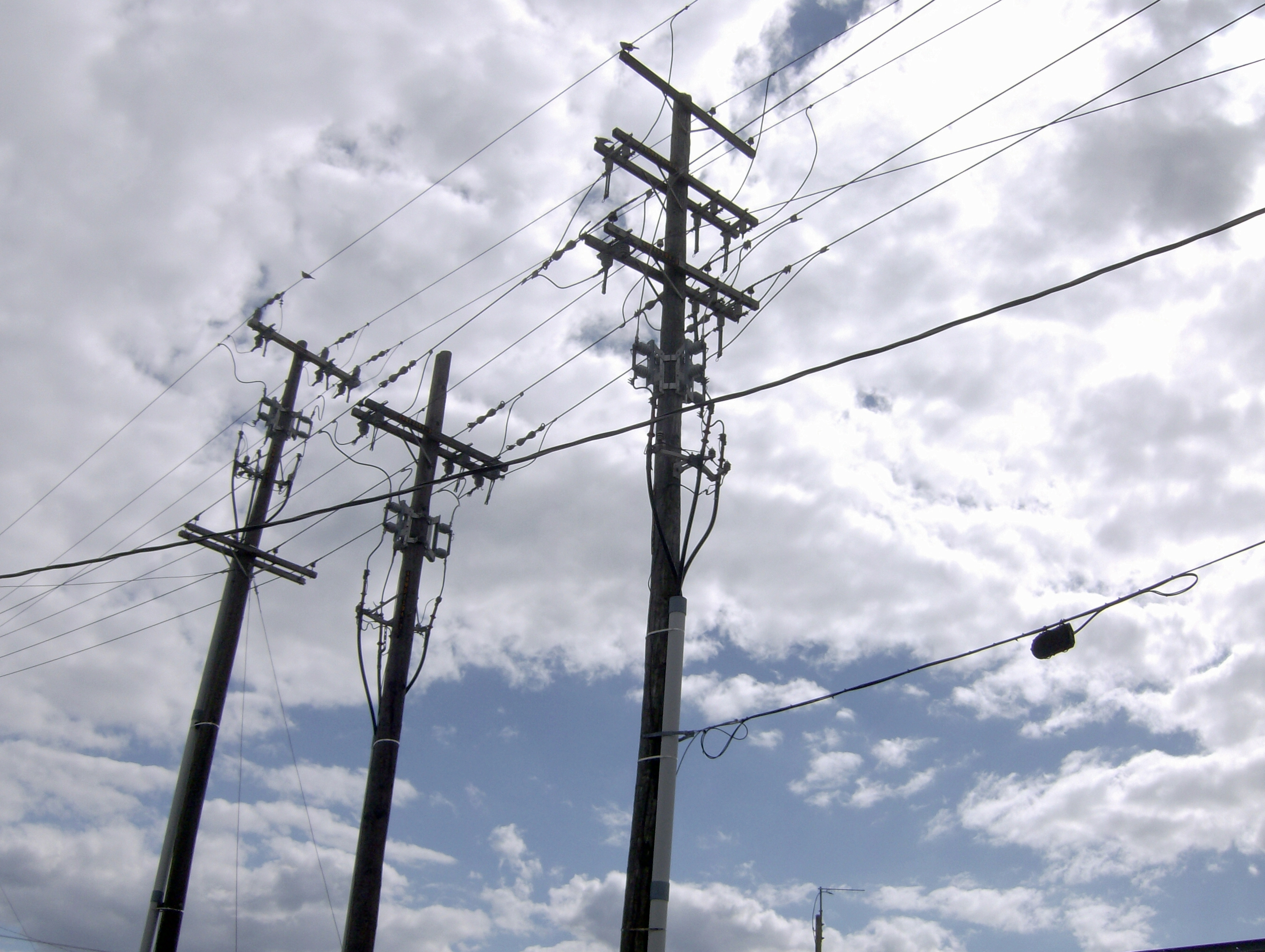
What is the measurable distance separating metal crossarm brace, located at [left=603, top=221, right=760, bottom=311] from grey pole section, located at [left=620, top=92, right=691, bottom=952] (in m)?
0.09

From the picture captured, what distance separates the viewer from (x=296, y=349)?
19.2 metres

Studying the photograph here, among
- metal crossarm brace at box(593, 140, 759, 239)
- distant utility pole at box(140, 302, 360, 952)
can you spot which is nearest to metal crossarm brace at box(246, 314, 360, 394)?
distant utility pole at box(140, 302, 360, 952)

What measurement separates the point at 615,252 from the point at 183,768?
35.2ft

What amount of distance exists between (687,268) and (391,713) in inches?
266

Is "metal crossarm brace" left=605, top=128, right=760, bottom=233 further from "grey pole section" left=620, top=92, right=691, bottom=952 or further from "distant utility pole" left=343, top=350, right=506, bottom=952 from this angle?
"distant utility pole" left=343, top=350, right=506, bottom=952

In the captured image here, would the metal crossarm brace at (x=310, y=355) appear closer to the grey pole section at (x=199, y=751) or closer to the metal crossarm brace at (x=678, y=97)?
the grey pole section at (x=199, y=751)

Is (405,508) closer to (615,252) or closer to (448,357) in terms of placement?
(448,357)

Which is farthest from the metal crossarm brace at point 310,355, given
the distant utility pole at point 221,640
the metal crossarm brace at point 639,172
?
the metal crossarm brace at point 639,172

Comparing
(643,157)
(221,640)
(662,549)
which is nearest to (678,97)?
(643,157)

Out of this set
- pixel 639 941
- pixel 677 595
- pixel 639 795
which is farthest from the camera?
pixel 677 595

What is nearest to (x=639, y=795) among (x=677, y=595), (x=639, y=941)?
(x=639, y=941)

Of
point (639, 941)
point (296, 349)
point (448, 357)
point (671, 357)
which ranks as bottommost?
point (639, 941)

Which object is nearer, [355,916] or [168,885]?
[355,916]

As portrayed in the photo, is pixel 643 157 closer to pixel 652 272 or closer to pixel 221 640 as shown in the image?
pixel 652 272
